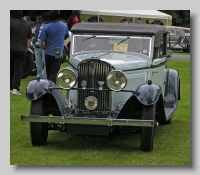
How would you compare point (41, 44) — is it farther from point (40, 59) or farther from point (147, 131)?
point (147, 131)

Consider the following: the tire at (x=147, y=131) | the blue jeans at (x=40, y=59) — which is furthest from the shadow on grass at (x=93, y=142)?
the blue jeans at (x=40, y=59)

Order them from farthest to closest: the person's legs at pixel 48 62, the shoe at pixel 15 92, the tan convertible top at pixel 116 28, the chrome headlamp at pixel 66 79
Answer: the shoe at pixel 15 92, the person's legs at pixel 48 62, the tan convertible top at pixel 116 28, the chrome headlamp at pixel 66 79

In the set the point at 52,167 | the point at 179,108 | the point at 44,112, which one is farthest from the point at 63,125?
the point at 179,108

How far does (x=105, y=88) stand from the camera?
762 centimetres

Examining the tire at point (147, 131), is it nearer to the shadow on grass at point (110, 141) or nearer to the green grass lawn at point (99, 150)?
the green grass lawn at point (99, 150)

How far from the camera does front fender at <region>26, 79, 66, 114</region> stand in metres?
7.60

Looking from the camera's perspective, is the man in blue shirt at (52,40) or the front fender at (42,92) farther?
the man in blue shirt at (52,40)

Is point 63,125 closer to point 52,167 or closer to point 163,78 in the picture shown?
point 52,167

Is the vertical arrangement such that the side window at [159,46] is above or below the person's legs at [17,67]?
above

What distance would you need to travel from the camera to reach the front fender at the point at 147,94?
24.1 feet

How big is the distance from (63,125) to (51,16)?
2.35 metres

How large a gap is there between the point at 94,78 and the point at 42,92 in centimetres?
72

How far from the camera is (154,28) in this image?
8.52m

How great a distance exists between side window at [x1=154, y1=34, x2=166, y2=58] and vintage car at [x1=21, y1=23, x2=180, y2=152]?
0.02 m
